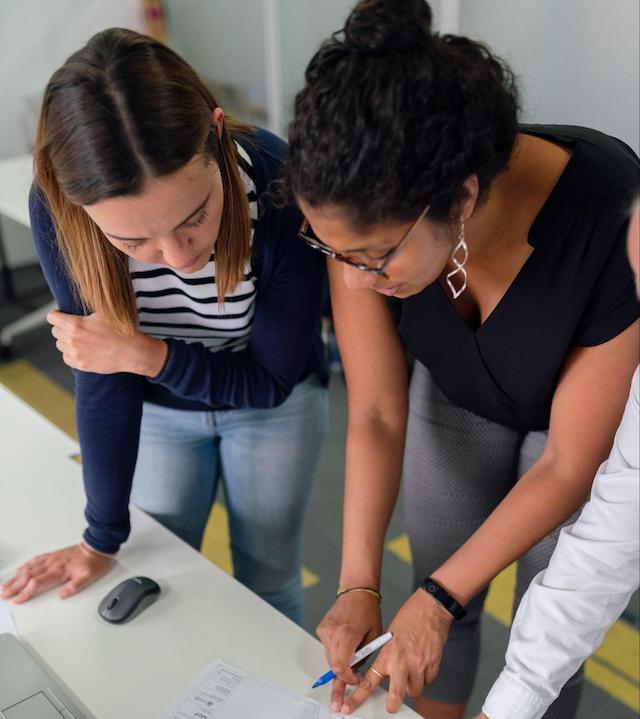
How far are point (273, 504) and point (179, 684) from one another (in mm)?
466

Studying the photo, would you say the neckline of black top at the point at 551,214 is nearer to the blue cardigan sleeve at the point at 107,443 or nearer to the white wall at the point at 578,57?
the blue cardigan sleeve at the point at 107,443

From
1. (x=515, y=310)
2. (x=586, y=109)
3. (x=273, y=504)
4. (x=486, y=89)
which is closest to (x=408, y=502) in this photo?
(x=273, y=504)

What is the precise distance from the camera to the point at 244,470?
149 cm

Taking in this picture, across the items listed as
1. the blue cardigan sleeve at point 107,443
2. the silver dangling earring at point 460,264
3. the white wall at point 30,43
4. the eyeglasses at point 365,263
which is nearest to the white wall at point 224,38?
the white wall at point 30,43

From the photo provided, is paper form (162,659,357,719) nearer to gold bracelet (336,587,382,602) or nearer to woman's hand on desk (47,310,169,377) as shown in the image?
gold bracelet (336,587,382,602)

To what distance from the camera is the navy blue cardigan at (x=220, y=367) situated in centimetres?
124

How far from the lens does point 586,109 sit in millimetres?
1926

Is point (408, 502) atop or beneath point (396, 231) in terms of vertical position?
beneath

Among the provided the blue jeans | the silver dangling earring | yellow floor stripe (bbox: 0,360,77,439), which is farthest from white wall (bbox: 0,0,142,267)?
the silver dangling earring

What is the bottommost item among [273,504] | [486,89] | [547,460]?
[273,504]

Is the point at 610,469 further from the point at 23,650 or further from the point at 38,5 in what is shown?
the point at 38,5

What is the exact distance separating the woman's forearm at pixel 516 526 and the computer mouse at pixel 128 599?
1.32 ft

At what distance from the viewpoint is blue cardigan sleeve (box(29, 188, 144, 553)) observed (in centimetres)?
127

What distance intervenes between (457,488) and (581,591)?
46 cm
